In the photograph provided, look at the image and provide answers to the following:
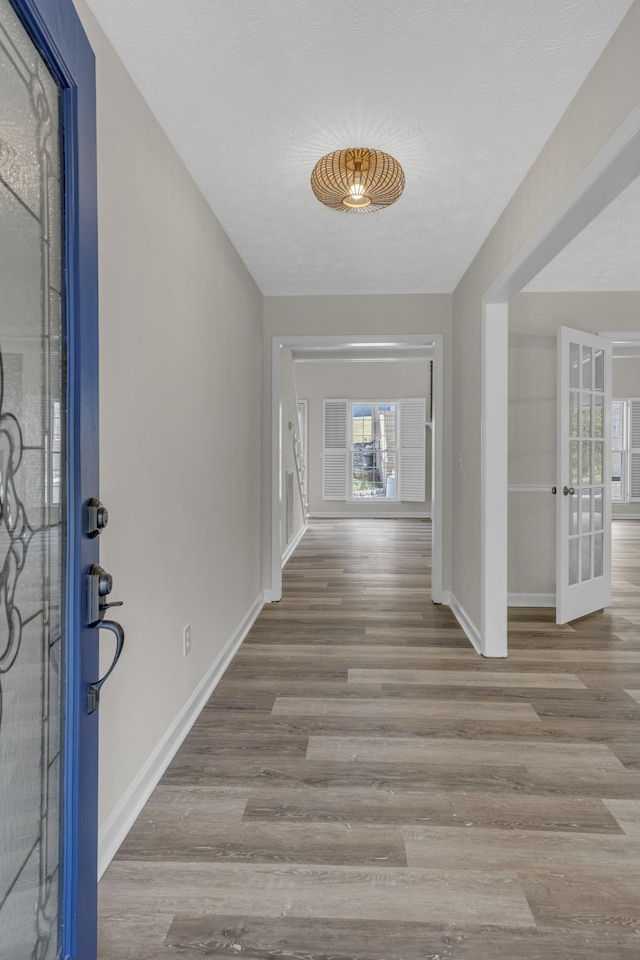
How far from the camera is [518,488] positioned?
440cm

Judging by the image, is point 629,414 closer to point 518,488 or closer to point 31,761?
point 518,488

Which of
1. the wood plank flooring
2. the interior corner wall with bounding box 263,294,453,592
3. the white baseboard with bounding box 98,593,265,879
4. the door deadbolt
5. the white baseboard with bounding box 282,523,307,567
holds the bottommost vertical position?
the wood plank flooring

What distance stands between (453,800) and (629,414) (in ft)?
31.9

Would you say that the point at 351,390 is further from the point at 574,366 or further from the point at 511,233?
the point at 511,233

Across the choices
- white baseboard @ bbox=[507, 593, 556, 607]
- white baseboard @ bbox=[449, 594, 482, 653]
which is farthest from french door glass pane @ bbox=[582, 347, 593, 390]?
white baseboard @ bbox=[449, 594, 482, 653]

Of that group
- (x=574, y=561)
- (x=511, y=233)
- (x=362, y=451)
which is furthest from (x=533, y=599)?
(x=362, y=451)

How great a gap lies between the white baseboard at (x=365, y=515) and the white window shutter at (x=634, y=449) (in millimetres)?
3632

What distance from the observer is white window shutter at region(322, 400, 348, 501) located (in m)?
10.2

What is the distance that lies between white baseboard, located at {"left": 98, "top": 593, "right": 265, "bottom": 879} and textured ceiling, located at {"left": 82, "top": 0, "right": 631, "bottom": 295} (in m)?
2.34

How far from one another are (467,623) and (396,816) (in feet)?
6.85

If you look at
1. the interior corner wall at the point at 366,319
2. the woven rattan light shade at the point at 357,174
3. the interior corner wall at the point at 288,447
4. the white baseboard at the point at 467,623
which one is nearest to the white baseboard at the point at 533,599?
the white baseboard at the point at 467,623

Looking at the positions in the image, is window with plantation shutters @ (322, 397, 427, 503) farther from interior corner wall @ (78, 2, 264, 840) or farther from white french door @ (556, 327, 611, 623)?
interior corner wall @ (78, 2, 264, 840)

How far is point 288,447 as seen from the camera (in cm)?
644

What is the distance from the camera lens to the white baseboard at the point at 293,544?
6.15m
